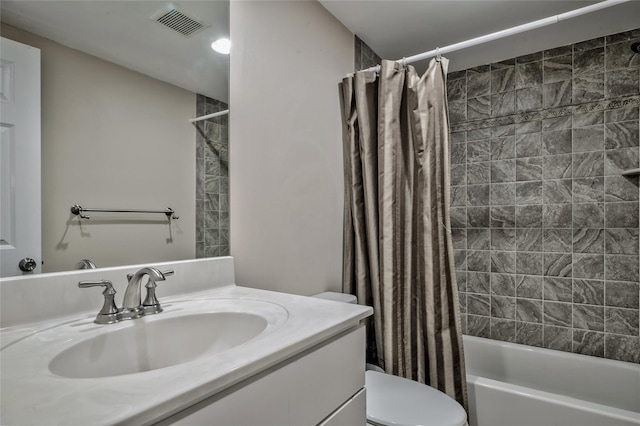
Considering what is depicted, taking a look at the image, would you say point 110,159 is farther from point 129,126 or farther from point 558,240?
point 558,240

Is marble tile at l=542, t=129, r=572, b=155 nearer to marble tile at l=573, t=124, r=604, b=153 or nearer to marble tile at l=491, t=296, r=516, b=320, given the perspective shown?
marble tile at l=573, t=124, r=604, b=153

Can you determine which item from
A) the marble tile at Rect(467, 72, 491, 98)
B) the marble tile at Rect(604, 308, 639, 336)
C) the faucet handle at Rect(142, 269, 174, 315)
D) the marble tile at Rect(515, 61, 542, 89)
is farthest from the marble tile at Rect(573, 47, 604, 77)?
the faucet handle at Rect(142, 269, 174, 315)

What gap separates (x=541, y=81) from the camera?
89.7 inches

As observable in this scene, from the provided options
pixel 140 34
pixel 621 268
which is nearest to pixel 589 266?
pixel 621 268

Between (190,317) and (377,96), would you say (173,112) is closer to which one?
(190,317)

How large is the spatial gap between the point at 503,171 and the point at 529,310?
93cm

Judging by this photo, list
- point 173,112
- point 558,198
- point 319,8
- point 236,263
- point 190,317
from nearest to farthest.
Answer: point 190,317, point 173,112, point 236,263, point 319,8, point 558,198

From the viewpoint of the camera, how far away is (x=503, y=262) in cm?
239

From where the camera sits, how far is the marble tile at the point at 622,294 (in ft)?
6.58

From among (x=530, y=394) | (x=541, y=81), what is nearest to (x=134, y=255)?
(x=530, y=394)

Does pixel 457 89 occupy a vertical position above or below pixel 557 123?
above

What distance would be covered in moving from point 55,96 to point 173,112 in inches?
12.9

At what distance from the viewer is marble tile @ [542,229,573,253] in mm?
2180

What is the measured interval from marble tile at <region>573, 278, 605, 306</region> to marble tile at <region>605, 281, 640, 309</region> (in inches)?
1.3
